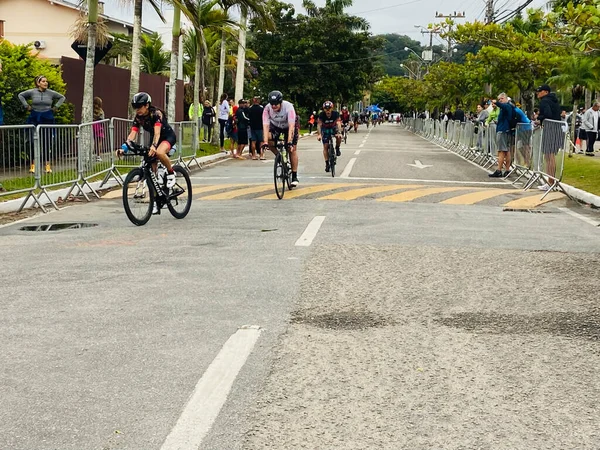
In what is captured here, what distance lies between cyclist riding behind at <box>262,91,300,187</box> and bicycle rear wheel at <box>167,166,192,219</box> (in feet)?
8.20

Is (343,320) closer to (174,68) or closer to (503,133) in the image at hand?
(503,133)

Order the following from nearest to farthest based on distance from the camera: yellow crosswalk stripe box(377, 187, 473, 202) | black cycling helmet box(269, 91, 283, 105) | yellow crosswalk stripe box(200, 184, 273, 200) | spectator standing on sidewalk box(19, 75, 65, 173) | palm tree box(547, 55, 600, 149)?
black cycling helmet box(269, 91, 283, 105)
yellow crosswalk stripe box(377, 187, 473, 202)
yellow crosswalk stripe box(200, 184, 273, 200)
spectator standing on sidewalk box(19, 75, 65, 173)
palm tree box(547, 55, 600, 149)

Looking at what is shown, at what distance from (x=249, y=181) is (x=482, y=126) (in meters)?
11.5

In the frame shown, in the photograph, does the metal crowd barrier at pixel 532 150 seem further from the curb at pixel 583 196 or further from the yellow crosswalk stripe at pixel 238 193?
the yellow crosswalk stripe at pixel 238 193

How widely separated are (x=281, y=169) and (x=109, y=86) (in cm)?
1298

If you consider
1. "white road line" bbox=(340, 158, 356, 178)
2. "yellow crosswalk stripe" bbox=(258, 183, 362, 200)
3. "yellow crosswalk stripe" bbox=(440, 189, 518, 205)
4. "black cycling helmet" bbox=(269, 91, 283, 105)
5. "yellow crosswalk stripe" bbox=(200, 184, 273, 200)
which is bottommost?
"yellow crosswalk stripe" bbox=(200, 184, 273, 200)

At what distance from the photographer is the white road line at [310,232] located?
945 centimetres

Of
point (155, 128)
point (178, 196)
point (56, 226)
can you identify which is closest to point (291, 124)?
point (178, 196)

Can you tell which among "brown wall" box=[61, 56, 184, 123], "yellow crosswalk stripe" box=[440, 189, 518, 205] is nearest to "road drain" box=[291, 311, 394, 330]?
"yellow crosswalk stripe" box=[440, 189, 518, 205]

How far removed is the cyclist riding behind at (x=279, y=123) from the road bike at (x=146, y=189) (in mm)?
2963

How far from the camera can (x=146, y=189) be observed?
37.1ft

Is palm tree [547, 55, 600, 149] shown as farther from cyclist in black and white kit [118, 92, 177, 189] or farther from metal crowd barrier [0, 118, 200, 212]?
cyclist in black and white kit [118, 92, 177, 189]

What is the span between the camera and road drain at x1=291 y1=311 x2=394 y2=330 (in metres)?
5.93

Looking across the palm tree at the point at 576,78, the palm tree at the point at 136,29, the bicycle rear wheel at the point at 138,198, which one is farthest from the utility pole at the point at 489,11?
the bicycle rear wheel at the point at 138,198
